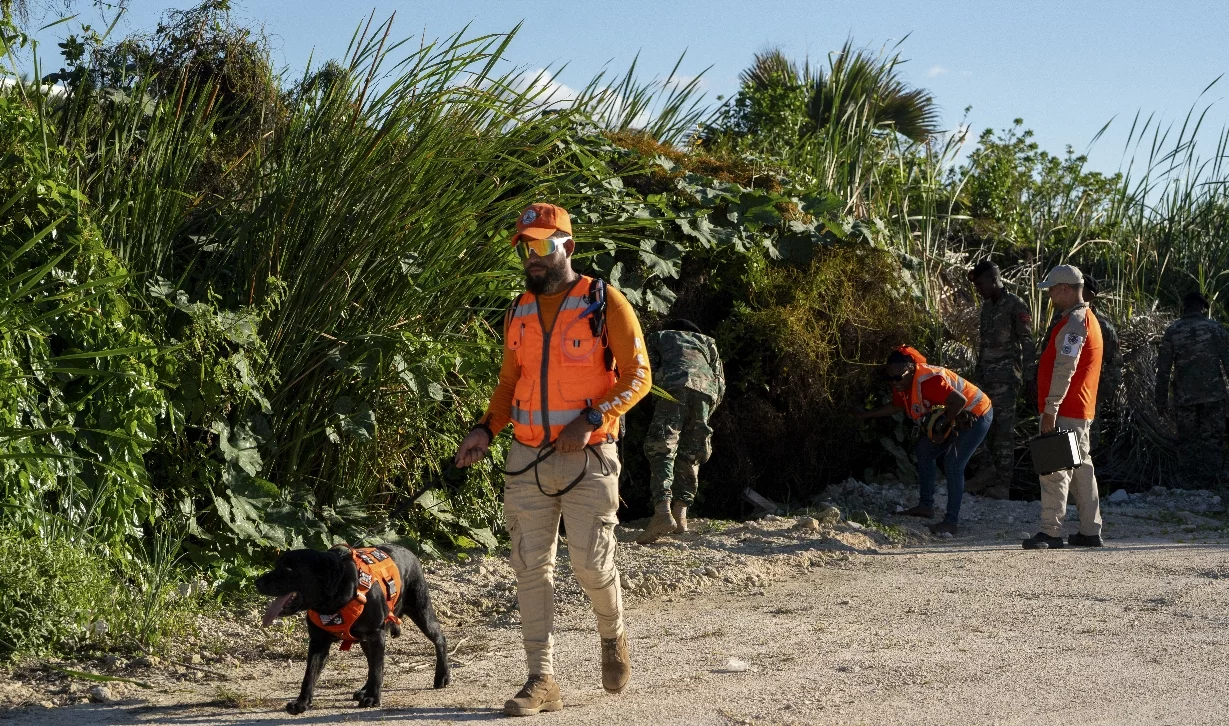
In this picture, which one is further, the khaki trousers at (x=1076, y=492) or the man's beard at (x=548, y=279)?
the khaki trousers at (x=1076, y=492)

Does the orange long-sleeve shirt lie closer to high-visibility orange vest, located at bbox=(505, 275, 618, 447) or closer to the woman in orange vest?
high-visibility orange vest, located at bbox=(505, 275, 618, 447)

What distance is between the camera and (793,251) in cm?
987

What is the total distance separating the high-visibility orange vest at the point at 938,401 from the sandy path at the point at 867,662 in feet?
5.62

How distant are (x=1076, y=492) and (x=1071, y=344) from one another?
1.13 metres

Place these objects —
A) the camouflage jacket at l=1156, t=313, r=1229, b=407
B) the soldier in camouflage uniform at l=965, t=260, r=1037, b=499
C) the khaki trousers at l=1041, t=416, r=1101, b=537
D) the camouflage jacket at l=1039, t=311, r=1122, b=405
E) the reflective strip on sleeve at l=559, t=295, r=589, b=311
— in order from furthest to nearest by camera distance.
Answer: the camouflage jacket at l=1156, t=313, r=1229, b=407 → the camouflage jacket at l=1039, t=311, r=1122, b=405 → the soldier in camouflage uniform at l=965, t=260, r=1037, b=499 → the khaki trousers at l=1041, t=416, r=1101, b=537 → the reflective strip on sleeve at l=559, t=295, r=589, b=311

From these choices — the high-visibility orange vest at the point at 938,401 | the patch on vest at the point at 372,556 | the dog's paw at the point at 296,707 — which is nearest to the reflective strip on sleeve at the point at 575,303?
the patch on vest at the point at 372,556

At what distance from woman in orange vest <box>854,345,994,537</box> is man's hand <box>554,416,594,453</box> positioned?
4840 mm

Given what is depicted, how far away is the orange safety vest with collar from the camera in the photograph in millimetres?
4316

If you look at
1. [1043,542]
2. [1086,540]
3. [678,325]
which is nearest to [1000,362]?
[1086,540]

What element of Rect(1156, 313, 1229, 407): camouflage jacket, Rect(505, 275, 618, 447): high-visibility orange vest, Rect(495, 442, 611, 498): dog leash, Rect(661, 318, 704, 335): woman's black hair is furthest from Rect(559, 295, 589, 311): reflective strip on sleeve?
Rect(1156, 313, 1229, 407): camouflage jacket

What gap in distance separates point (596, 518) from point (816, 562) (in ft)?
11.2

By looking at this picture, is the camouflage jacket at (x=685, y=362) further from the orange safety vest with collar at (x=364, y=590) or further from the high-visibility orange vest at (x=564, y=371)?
the orange safety vest with collar at (x=364, y=590)

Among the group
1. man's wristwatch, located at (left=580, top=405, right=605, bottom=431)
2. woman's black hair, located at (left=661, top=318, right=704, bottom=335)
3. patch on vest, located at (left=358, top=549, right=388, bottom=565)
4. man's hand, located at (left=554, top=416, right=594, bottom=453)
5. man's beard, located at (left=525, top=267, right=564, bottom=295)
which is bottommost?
patch on vest, located at (left=358, top=549, right=388, bottom=565)

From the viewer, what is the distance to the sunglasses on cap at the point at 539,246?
4418 mm
